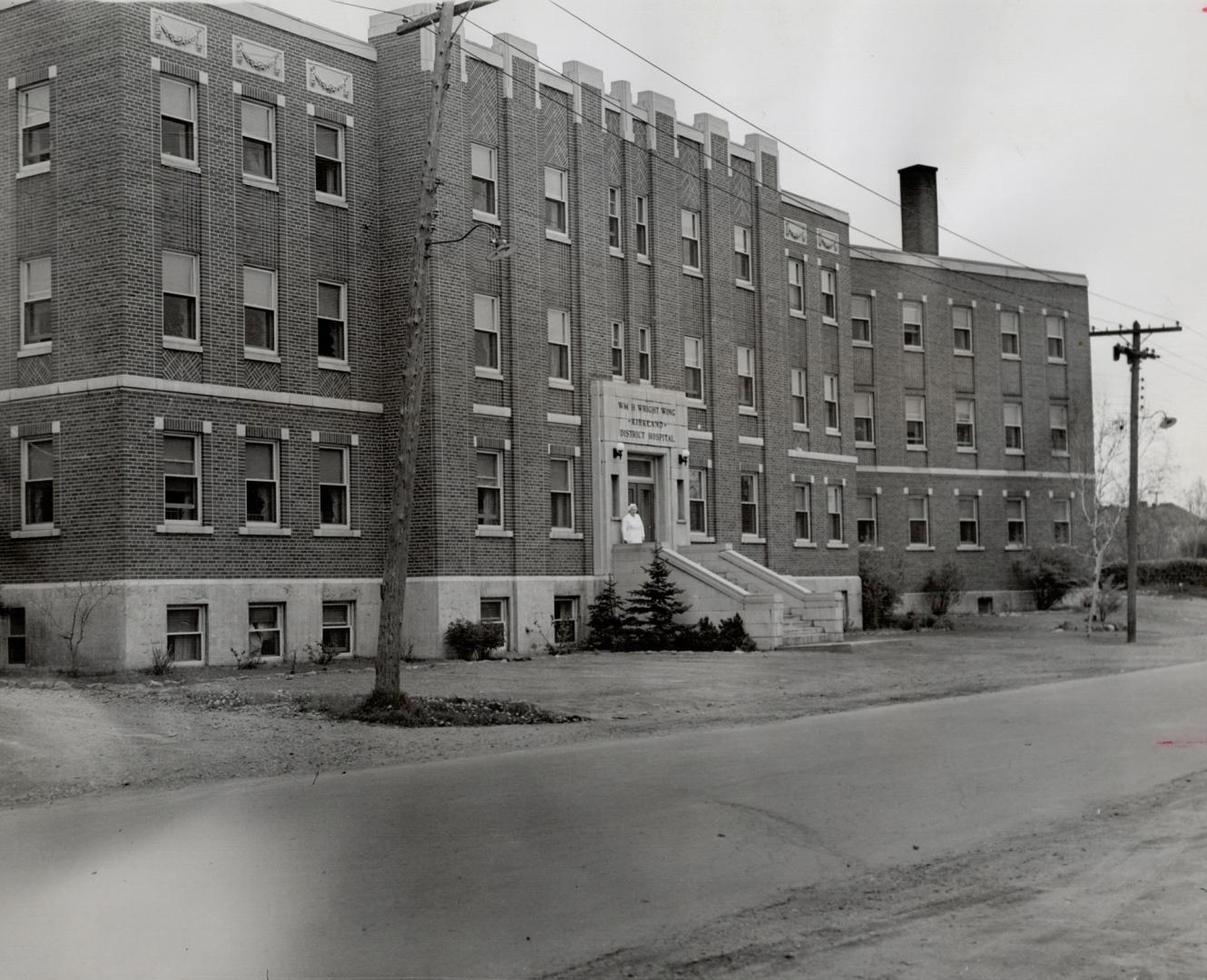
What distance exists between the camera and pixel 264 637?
26797 mm

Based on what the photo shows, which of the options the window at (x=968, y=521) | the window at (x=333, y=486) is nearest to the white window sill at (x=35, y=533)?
the window at (x=333, y=486)

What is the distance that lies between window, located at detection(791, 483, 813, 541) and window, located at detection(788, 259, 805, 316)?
5442 millimetres

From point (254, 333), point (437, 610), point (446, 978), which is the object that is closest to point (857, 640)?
point (437, 610)

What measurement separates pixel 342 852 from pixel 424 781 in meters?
3.24

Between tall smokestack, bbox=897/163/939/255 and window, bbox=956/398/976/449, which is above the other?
tall smokestack, bbox=897/163/939/255

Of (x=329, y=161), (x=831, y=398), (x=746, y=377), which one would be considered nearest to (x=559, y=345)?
(x=329, y=161)

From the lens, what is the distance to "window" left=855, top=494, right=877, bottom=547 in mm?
49344

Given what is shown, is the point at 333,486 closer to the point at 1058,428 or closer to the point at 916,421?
the point at 916,421

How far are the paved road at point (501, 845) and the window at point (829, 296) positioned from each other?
31.1 m

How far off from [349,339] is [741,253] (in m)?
14.7

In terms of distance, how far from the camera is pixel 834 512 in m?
44.0

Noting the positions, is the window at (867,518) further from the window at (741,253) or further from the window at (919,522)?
the window at (741,253)

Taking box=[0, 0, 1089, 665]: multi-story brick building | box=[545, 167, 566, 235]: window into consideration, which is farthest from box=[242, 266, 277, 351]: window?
box=[545, 167, 566, 235]: window

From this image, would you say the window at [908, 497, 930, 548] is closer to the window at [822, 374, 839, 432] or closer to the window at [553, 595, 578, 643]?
the window at [822, 374, 839, 432]
